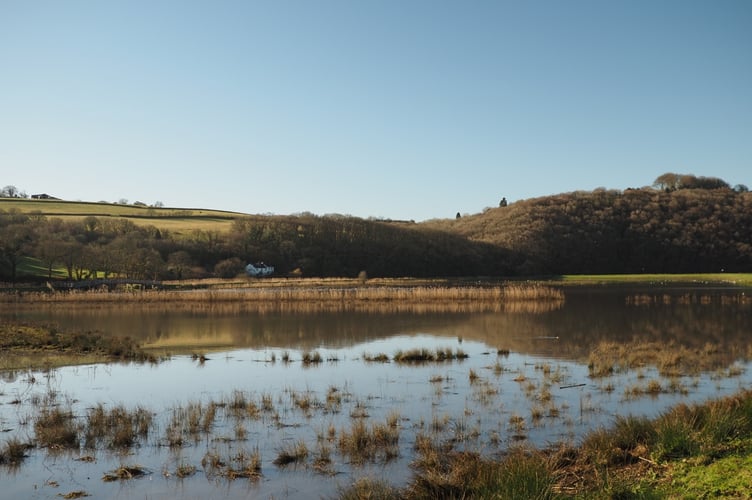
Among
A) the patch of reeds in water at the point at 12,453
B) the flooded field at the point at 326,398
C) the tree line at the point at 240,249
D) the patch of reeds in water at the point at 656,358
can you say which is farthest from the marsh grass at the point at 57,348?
the tree line at the point at 240,249

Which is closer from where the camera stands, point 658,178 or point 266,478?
point 266,478

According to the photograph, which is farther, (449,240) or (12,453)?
(449,240)

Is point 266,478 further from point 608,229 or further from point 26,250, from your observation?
point 608,229

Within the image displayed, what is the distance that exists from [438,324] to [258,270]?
6370 centimetres

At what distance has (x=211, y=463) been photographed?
39.4 feet

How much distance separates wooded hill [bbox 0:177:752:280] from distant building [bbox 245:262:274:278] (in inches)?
67.5

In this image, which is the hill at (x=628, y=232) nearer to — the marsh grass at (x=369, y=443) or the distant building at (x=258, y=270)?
the distant building at (x=258, y=270)

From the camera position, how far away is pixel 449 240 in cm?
13425

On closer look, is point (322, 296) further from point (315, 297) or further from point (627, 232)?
point (627, 232)

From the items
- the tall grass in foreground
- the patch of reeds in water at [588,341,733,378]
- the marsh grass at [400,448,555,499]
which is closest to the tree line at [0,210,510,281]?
the patch of reeds in water at [588,341,733,378]

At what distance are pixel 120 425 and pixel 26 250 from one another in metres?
81.2

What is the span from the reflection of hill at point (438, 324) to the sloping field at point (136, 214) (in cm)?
7379

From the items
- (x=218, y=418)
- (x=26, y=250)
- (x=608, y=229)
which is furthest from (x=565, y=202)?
(x=218, y=418)

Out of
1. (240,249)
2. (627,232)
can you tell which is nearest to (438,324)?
(240,249)
